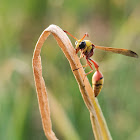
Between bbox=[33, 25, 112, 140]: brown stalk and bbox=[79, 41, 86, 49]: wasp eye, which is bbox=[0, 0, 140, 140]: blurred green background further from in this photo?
bbox=[33, 25, 112, 140]: brown stalk

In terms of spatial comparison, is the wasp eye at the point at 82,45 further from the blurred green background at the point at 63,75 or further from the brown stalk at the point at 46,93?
the blurred green background at the point at 63,75

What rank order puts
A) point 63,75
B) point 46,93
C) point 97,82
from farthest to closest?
Result: point 63,75, point 97,82, point 46,93

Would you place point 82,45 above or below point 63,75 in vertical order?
above

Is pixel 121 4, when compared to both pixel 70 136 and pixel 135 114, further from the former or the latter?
pixel 70 136

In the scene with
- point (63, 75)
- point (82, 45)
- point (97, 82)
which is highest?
point (82, 45)

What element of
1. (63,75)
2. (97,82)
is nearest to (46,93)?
(97,82)

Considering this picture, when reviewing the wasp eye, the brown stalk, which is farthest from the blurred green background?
the brown stalk

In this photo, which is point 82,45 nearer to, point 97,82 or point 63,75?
point 97,82
